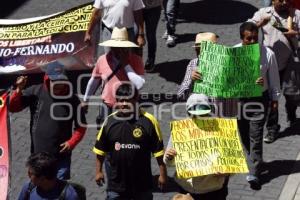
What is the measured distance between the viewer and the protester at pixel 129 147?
6945mm

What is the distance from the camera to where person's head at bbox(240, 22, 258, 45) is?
8219mm

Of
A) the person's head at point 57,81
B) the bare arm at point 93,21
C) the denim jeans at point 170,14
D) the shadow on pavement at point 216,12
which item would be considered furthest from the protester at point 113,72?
the shadow on pavement at point 216,12

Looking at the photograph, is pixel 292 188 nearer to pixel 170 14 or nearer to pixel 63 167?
pixel 63 167

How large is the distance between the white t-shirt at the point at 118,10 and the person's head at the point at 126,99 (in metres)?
3.25

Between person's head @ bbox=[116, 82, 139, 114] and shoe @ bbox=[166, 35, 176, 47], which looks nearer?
person's head @ bbox=[116, 82, 139, 114]

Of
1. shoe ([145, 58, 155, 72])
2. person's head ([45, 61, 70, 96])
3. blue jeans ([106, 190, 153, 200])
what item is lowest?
blue jeans ([106, 190, 153, 200])

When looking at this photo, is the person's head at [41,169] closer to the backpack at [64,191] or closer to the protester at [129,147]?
the backpack at [64,191]

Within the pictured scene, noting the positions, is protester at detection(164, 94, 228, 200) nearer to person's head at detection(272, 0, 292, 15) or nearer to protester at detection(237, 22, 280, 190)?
protester at detection(237, 22, 280, 190)

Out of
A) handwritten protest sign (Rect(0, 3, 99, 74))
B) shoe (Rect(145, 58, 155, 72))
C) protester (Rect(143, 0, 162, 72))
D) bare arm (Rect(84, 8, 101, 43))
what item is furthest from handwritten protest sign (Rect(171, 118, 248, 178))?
shoe (Rect(145, 58, 155, 72))

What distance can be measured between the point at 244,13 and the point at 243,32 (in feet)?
18.0

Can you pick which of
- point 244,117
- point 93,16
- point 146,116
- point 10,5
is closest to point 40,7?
point 10,5

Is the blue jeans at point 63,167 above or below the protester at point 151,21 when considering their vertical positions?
below

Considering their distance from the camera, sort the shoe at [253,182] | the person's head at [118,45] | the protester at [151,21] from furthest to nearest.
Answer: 1. the protester at [151,21]
2. the shoe at [253,182]
3. the person's head at [118,45]

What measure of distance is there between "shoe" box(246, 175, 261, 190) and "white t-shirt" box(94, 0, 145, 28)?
286 cm
